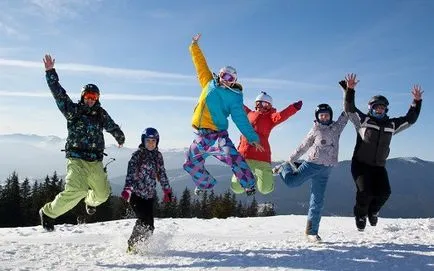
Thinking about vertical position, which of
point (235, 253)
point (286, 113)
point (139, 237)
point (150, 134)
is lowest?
point (235, 253)

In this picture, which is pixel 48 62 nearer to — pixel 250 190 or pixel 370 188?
pixel 250 190

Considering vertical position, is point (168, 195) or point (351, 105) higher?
point (351, 105)

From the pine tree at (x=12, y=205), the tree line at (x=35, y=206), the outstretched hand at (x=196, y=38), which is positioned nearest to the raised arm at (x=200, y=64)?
the outstretched hand at (x=196, y=38)

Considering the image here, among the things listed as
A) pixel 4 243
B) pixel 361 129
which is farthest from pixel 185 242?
pixel 361 129

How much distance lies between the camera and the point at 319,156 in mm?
9492

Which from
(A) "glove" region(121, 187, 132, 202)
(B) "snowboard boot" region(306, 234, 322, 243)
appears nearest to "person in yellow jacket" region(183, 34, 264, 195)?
(A) "glove" region(121, 187, 132, 202)

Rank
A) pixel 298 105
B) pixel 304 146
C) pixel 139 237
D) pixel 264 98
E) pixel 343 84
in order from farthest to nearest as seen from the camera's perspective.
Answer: pixel 264 98 < pixel 298 105 < pixel 343 84 < pixel 304 146 < pixel 139 237

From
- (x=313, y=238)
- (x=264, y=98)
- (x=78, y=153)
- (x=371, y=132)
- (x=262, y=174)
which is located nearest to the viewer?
(x=78, y=153)

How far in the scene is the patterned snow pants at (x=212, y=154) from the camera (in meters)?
9.24

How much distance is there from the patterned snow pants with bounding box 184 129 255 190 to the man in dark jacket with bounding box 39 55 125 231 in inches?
74.7

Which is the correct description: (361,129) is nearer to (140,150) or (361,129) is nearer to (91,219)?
A: (140,150)

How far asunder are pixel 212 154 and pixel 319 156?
2325 mm

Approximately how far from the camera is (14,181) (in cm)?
5231

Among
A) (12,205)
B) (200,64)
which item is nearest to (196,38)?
(200,64)
